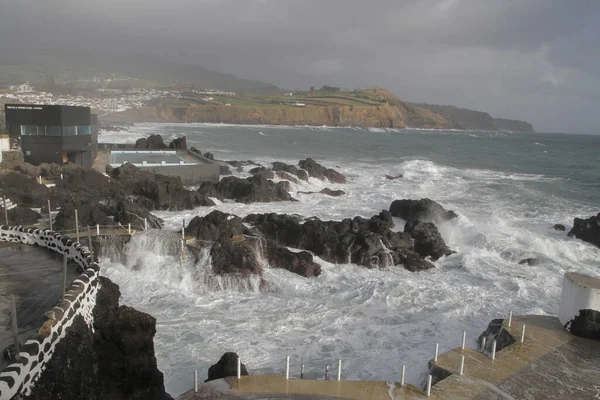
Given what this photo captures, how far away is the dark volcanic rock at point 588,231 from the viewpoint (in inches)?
894

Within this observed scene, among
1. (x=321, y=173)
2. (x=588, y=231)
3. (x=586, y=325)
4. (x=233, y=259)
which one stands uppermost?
(x=321, y=173)

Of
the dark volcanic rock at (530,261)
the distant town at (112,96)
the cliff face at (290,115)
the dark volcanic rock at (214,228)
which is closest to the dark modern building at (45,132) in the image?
the dark volcanic rock at (214,228)

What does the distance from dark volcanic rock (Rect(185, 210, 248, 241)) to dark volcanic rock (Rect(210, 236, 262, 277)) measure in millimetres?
994

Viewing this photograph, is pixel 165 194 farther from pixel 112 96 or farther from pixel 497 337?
pixel 112 96

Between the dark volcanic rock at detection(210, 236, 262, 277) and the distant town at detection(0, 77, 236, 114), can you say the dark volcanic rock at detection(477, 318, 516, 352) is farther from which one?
the distant town at detection(0, 77, 236, 114)

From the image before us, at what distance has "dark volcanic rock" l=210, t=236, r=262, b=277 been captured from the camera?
16.7 m

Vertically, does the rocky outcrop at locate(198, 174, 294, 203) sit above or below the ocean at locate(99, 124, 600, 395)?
above

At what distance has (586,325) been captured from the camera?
1098cm

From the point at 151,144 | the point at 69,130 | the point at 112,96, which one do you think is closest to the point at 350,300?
the point at 69,130

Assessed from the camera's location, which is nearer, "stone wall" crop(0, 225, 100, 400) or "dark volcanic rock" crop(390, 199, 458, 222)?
"stone wall" crop(0, 225, 100, 400)

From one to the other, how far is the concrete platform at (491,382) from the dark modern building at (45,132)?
86.4ft

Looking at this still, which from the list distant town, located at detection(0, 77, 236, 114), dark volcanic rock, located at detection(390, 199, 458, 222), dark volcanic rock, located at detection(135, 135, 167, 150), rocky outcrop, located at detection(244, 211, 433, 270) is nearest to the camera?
rocky outcrop, located at detection(244, 211, 433, 270)

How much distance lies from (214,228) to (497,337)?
11.3 metres

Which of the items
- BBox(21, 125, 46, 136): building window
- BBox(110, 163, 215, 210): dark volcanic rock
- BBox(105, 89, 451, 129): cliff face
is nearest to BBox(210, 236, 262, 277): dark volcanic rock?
BBox(110, 163, 215, 210): dark volcanic rock
